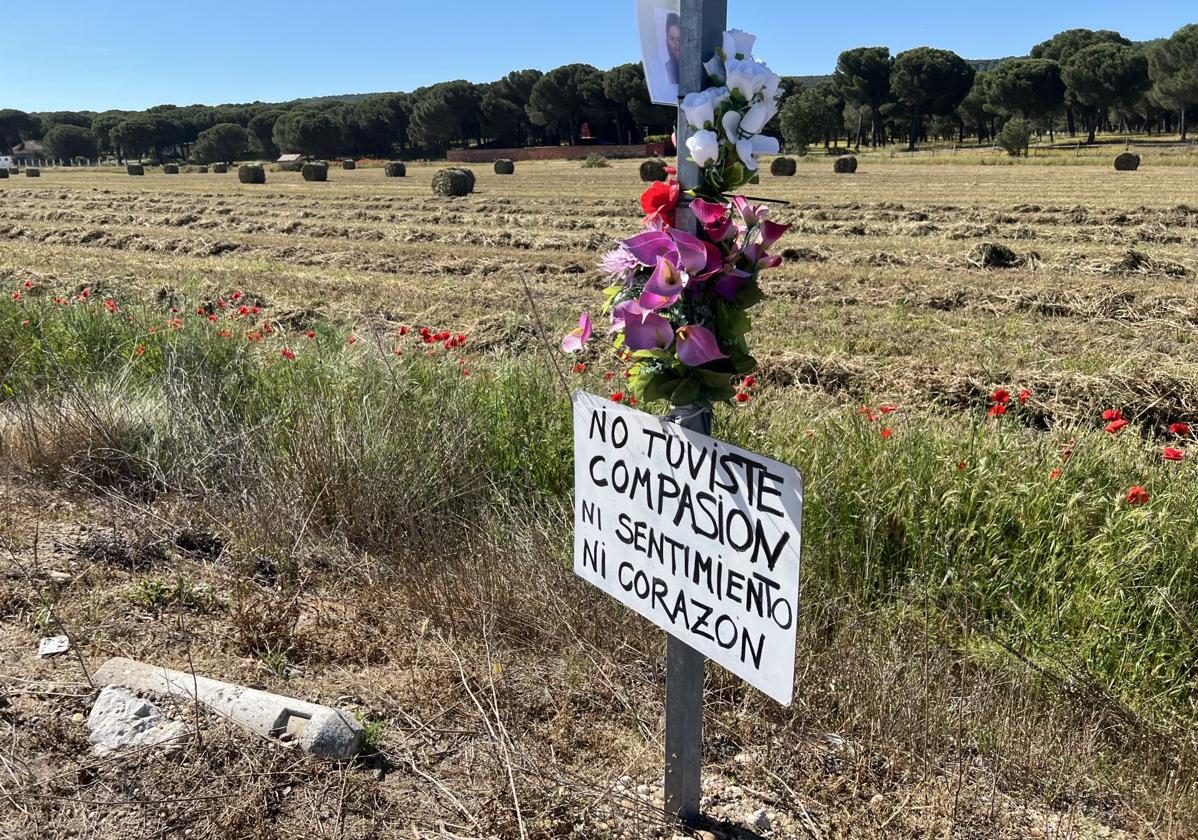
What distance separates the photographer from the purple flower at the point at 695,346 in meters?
1.79

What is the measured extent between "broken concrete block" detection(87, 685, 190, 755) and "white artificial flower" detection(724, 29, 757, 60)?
196 centimetres

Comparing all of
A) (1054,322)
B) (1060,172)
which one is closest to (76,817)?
(1054,322)

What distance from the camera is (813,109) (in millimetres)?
69250

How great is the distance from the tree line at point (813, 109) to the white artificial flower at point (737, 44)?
221 feet

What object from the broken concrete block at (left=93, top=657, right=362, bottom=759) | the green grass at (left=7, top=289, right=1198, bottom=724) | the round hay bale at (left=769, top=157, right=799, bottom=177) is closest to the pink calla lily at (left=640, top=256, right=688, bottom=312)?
the broken concrete block at (left=93, top=657, right=362, bottom=759)

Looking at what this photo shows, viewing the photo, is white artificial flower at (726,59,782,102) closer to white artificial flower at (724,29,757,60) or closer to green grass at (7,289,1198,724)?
white artificial flower at (724,29,757,60)

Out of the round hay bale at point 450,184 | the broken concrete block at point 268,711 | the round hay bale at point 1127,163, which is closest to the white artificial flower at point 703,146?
the broken concrete block at point 268,711

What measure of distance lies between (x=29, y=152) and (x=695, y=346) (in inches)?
5866

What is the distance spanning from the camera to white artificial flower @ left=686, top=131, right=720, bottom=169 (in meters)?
1.68

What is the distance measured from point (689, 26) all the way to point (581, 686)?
1745 millimetres

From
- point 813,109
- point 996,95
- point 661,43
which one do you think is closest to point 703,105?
point 661,43

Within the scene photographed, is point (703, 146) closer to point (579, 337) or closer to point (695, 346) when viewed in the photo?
point (695, 346)

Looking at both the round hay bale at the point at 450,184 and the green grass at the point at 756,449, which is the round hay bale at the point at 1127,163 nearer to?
the round hay bale at the point at 450,184

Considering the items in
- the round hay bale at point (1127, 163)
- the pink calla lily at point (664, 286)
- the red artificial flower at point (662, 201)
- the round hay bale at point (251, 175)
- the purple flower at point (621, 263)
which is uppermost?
the round hay bale at point (251, 175)
